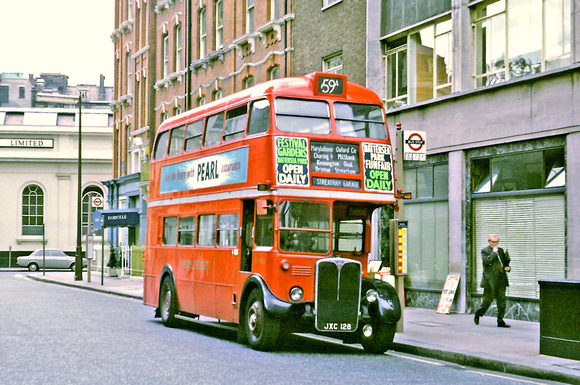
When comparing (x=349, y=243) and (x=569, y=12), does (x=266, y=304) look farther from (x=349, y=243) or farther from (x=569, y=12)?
(x=569, y=12)

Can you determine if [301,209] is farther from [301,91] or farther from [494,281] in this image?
[494,281]

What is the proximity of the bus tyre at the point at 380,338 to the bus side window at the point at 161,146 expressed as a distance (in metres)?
6.88

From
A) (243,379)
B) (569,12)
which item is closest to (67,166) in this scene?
(569,12)

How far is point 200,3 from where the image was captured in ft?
122

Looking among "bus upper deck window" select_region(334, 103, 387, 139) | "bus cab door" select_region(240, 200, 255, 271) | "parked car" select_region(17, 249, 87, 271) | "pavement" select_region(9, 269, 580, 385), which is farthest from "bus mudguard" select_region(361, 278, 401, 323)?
"parked car" select_region(17, 249, 87, 271)

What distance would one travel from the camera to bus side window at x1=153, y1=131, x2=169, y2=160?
18.2m

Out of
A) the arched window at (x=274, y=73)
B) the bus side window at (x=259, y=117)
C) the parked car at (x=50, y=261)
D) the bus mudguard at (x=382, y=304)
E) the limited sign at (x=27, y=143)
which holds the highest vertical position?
the limited sign at (x=27, y=143)

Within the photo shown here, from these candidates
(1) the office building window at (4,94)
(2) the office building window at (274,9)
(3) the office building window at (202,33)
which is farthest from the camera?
(1) the office building window at (4,94)

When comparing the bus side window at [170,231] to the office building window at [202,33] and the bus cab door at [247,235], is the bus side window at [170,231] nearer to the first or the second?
the bus cab door at [247,235]

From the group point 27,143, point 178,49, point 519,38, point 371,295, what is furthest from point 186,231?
point 27,143

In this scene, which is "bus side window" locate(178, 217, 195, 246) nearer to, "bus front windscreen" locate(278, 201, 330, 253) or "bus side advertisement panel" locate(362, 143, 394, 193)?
"bus front windscreen" locate(278, 201, 330, 253)

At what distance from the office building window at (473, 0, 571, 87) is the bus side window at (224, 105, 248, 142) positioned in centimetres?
Answer: 668

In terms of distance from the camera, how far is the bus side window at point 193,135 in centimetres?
1630

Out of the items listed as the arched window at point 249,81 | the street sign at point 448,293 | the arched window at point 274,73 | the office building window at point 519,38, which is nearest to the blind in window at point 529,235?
the street sign at point 448,293
